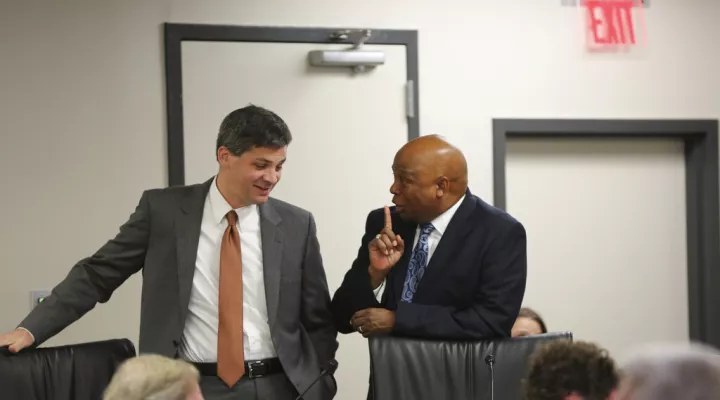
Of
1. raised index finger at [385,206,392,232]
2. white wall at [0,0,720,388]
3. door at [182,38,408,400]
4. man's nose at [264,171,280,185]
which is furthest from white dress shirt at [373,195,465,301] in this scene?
white wall at [0,0,720,388]

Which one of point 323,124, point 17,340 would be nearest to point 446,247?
point 17,340

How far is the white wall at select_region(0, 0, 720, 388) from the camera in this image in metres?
4.01

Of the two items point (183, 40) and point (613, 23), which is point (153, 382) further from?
A: point (613, 23)

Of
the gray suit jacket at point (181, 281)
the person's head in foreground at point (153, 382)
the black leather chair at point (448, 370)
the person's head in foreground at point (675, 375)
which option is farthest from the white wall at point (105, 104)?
the person's head in foreground at point (675, 375)

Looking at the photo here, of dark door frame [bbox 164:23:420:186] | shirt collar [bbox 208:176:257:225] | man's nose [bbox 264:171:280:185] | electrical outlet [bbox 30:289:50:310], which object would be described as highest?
dark door frame [bbox 164:23:420:186]

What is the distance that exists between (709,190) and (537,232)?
0.84 metres

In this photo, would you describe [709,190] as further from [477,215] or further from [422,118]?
[477,215]

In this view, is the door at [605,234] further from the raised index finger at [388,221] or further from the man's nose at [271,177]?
the man's nose at [271,177]

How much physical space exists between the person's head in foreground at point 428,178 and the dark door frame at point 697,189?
1.69 metres

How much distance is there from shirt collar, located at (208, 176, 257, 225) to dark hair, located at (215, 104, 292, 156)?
0.15m

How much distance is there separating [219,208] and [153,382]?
1.17 m

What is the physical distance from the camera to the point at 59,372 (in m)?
2.64

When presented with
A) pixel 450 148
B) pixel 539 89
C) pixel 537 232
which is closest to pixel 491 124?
pixel 539 89

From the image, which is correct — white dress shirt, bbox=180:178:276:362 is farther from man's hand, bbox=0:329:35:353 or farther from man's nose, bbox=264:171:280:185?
man's hand, bbox=0:329:35:353
